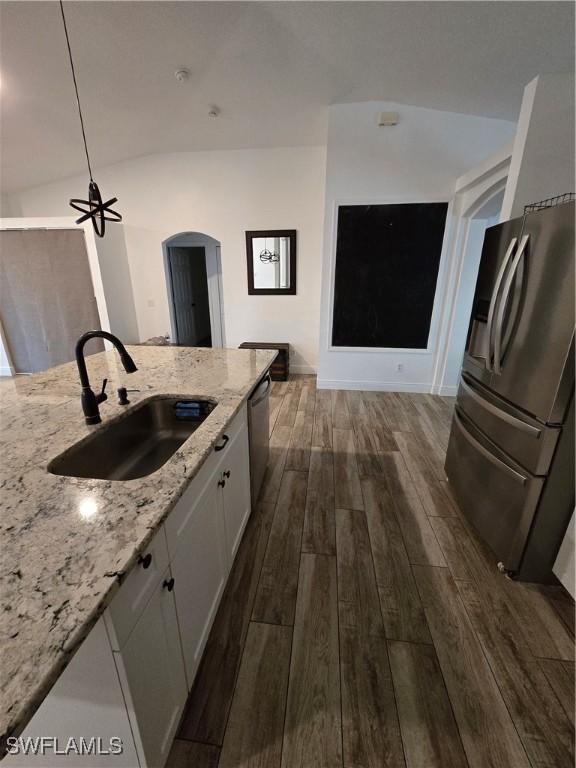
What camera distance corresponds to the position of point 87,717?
0.77 metres

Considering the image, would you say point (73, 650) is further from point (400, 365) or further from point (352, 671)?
point (400, 365)

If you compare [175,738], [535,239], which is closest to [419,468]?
[535,239]

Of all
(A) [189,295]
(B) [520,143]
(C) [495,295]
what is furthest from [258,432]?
(A) [189,295]

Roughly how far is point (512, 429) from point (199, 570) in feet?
5.22

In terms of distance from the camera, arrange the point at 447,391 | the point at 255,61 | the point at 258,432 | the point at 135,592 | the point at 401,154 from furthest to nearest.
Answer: the point at 447,391
the point at 401,154
the point at 255,61
the point at 258,432
the point at 135,592

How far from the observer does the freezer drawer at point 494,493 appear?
1.52 meters

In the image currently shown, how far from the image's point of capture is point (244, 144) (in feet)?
13.5

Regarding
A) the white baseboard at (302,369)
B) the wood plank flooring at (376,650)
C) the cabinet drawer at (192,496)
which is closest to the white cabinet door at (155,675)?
the cabinet drawer at (192,496)

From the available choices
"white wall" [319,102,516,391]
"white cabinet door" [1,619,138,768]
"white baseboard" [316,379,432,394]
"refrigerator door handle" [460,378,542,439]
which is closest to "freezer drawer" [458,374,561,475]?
"refrigerator door handle" [460,378,542,439]

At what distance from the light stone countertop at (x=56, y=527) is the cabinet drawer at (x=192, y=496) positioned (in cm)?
11

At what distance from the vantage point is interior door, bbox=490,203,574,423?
1.29 meters

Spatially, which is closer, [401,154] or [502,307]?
[502,307]

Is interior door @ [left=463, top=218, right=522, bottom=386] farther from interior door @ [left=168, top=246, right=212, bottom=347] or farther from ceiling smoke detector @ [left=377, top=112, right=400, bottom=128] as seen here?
interior door @ [left=168, top=246, right=212, bottom=347]

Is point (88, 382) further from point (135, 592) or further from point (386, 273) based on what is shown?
point (386, 273)
